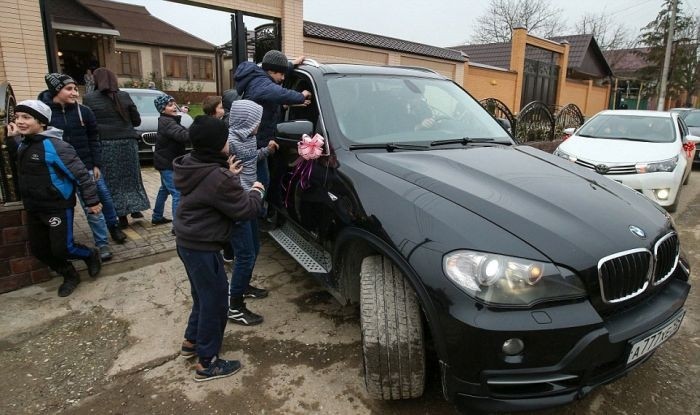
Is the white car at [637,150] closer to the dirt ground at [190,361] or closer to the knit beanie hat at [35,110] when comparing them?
the dirt ground at [190,361]

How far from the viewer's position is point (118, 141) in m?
5.03

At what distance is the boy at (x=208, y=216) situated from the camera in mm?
2365

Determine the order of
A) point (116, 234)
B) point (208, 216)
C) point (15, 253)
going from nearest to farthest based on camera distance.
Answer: point (208, 216) < point (15, 253) < point (116, 234)

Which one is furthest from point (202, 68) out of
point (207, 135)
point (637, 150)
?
point (207, 135)

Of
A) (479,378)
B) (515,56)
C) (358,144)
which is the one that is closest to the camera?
(479,378)

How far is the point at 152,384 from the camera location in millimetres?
2604

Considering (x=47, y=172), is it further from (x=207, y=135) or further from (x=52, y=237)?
(x=207, y=135)

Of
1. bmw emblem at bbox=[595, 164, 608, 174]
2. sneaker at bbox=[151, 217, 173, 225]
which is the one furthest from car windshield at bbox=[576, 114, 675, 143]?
sneaker at bbox=[151, 217, 173, 225]

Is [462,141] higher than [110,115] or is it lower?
lower

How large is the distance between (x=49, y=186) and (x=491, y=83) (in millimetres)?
15848

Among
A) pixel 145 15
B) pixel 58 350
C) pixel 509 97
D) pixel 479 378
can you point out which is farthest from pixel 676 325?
pixel 145 15

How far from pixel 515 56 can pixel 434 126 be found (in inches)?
639

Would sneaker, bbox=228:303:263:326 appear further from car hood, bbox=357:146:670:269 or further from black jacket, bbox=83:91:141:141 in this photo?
black jacket, bbox=83:91:141:141

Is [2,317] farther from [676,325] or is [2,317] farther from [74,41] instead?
[74,41]
